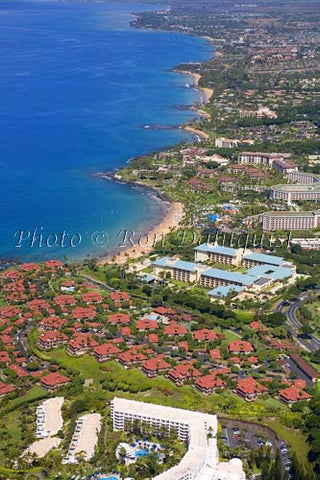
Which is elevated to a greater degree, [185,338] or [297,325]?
[185,338]

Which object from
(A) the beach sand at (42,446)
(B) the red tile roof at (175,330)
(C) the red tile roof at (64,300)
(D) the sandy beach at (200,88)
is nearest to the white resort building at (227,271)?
(B) the red tile roof at (175,330)

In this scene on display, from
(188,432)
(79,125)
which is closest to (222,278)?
→ (188,432)

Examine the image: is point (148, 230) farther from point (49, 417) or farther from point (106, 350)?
point (49, 417)

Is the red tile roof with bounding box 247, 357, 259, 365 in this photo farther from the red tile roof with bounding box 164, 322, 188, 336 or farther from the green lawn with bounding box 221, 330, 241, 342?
the red tile roof with bounding box 164, 322, 188, 336

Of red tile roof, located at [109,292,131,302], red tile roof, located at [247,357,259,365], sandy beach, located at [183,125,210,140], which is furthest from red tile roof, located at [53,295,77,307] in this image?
sandy beach, located at [183,125,210,140]

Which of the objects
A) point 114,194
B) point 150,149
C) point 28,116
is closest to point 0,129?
point 28,116

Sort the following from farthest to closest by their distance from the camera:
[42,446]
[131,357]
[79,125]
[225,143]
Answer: [79,125] < [225,143] < [131,357] < [42,446]

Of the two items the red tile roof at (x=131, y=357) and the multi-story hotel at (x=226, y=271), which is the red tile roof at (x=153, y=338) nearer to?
the red tile roof at (x=131, y=357)

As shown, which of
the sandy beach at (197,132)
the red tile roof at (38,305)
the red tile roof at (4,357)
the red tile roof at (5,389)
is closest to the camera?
the red tile roof at (5,389)
